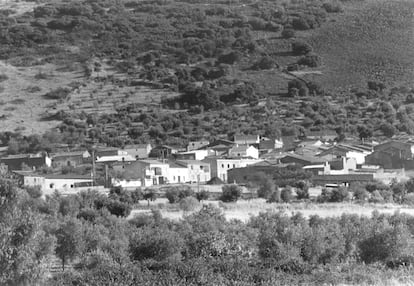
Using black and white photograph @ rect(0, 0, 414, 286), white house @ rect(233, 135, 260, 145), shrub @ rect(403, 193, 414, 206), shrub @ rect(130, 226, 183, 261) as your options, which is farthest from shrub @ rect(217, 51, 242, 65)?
shrub @ rect(130, 226, 183, 261)

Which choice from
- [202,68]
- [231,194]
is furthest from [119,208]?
[202,68]

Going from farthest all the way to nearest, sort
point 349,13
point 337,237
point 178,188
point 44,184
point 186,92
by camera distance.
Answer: point 349,13
point 186,92
point 44,184
point 178,188
point 337,237

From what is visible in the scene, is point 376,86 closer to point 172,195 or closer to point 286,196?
point 286,196

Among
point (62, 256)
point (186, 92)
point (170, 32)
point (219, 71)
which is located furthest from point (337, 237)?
point (170, 32)

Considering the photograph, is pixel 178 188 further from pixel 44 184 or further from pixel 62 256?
pixel 62 256

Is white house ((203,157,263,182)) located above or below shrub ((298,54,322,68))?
below

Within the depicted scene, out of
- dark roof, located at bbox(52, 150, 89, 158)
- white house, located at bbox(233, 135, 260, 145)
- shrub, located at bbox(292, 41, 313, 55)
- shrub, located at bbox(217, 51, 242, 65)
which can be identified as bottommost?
dark roof, located at bbox(52, 150, 89, 158)

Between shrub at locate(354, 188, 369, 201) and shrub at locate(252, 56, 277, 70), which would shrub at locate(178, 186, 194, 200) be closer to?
shrub at locate(354, 188, 369, 201)
